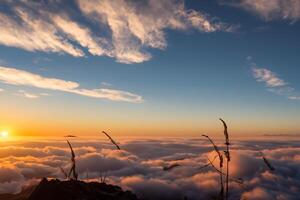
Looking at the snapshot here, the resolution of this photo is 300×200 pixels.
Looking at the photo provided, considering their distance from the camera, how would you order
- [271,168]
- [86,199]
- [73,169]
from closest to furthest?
[271,168]
[73,169]
[86,199]

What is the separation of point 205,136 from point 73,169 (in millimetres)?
3272

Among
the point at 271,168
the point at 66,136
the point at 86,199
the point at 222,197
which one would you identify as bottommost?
the point at 86,199

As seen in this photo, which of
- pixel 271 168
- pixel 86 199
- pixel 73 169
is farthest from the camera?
pixel 86 199

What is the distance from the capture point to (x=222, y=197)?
855 cm

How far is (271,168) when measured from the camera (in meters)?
7.57

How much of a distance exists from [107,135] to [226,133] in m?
2.67

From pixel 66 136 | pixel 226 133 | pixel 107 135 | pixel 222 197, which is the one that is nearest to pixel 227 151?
pixel 226 133

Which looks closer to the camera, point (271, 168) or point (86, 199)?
point (271, 168)

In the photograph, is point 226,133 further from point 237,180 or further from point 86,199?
point 86,199

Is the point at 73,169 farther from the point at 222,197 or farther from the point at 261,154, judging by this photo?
the point at 261,154

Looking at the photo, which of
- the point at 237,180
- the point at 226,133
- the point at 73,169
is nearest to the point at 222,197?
the point at 237,180

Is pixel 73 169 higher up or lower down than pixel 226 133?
lower down

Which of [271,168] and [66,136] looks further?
[66,136]

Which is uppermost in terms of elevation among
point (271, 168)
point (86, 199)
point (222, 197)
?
point (271, 168)
